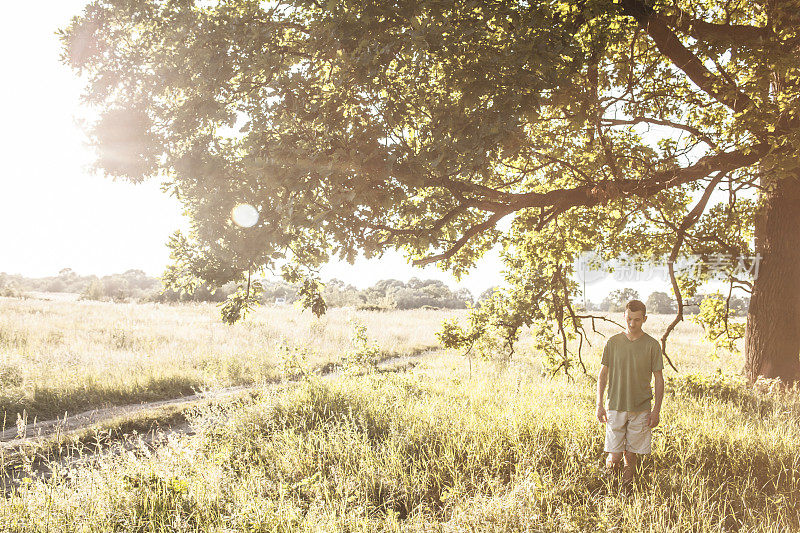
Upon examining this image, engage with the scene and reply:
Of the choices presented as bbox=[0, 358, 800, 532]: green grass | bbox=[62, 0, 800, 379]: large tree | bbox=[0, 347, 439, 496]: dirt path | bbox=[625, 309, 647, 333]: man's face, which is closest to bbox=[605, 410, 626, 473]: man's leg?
bbox=[0, 358, 800, 532]: green grass

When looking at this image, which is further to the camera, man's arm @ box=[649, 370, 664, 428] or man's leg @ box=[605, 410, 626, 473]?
man's leg @ box=[605, 410, 626, 473]

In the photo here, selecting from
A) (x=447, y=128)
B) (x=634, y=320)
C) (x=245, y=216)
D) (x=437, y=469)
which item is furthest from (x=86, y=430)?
(x=634, y=320)

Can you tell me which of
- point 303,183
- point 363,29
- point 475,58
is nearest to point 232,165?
point 303,183

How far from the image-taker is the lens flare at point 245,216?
20.3ft

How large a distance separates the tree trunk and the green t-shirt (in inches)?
258

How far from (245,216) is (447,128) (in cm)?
313

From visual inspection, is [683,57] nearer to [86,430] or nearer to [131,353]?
[86,430]

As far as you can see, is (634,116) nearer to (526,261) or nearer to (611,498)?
(526,261)

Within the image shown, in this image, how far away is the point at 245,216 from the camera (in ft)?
20.4

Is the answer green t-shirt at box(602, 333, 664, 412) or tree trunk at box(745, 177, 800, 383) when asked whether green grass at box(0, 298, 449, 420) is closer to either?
green t-shirt at box(602, 333, 664, 412)

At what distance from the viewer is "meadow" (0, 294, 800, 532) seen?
4215 mm

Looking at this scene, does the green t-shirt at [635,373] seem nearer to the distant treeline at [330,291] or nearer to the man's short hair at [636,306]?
the man's short hair at [636,306]

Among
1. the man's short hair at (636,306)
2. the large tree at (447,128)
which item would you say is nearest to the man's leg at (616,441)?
the man's short hair at (636,306)

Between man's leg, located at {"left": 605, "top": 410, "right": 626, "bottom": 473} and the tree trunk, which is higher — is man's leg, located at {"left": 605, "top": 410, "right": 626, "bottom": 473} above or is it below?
below
